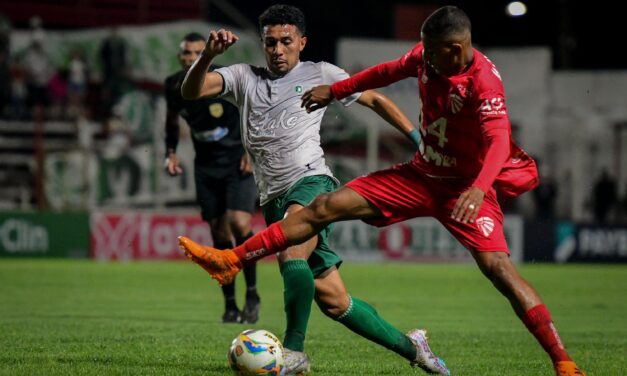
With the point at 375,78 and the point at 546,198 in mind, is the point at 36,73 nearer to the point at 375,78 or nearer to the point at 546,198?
the point at 546,198

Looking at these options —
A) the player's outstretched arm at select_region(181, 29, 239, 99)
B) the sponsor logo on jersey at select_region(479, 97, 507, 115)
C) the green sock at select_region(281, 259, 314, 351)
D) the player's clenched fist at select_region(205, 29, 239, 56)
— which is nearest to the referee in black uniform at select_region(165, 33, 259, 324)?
the player's outstretched arm at select_region(181, 29, 239, 99)

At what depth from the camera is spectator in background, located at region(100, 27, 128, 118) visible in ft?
78.3

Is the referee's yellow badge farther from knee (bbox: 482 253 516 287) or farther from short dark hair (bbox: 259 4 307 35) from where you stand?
knee (bbox: 482 253 516 287)

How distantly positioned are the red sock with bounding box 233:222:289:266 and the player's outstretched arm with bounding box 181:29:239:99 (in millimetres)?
1193

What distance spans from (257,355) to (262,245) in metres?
0.62

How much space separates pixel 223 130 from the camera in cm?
1005

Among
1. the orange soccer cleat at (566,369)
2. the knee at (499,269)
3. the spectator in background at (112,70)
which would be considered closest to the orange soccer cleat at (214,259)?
the knee at (499,269)

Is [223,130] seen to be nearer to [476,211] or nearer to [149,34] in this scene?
[476,211]

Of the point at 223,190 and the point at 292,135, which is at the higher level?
the point at 292,135

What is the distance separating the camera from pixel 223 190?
1005 centimetres

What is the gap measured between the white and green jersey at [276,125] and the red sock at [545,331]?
1815 millimetres

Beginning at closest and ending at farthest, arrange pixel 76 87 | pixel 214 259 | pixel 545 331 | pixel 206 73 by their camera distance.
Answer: pixel 545 331 → pixel 214 259 → pixel 206 73 → pixel 76 87

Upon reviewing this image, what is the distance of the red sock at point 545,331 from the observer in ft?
19.1

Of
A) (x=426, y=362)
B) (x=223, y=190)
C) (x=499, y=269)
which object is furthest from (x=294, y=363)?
(x=223, y=190)
